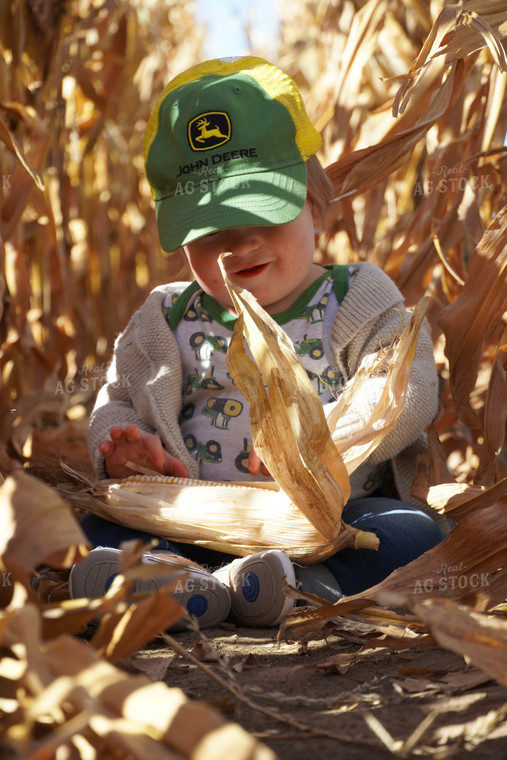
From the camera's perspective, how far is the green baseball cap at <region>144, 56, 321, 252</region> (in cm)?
117

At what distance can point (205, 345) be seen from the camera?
4.33 ft

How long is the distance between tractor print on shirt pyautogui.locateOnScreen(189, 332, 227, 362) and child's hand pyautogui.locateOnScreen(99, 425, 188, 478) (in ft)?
0.55

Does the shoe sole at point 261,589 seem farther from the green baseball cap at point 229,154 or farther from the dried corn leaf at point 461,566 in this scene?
the green baseball cap at point 229,154

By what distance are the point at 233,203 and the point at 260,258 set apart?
3.5 inches

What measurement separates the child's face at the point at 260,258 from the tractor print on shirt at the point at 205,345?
0.25ft

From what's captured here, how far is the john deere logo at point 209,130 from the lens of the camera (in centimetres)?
118

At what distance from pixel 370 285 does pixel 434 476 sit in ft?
Result: 1.02

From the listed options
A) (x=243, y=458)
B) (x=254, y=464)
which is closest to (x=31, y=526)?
(x=254, y=464)

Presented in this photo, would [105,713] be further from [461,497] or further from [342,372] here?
[342,372]

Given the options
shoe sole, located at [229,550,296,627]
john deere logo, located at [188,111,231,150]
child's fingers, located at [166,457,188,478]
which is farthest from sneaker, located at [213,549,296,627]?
Answer: john deere logo, located at [188,111,231,150]

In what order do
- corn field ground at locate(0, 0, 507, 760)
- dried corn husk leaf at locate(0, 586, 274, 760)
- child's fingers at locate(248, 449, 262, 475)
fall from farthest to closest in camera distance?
child's fingers at locate(248, 449, 262, 475) < corn field ground at locate(0, 0, 507, 760) < dried corn husk leaf at locate(0, 586, 274, 760)

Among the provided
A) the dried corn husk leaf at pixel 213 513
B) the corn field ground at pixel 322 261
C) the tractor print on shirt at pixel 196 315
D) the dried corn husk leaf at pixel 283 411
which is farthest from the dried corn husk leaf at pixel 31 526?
the tractor print on shirt at pixel 196 315

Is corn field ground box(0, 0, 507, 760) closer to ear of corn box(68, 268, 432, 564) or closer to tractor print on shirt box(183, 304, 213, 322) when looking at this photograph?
ear of corn box(68, 268, 432, 564)

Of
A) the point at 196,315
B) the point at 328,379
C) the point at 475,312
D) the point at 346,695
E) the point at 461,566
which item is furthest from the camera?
the point at 196,315
